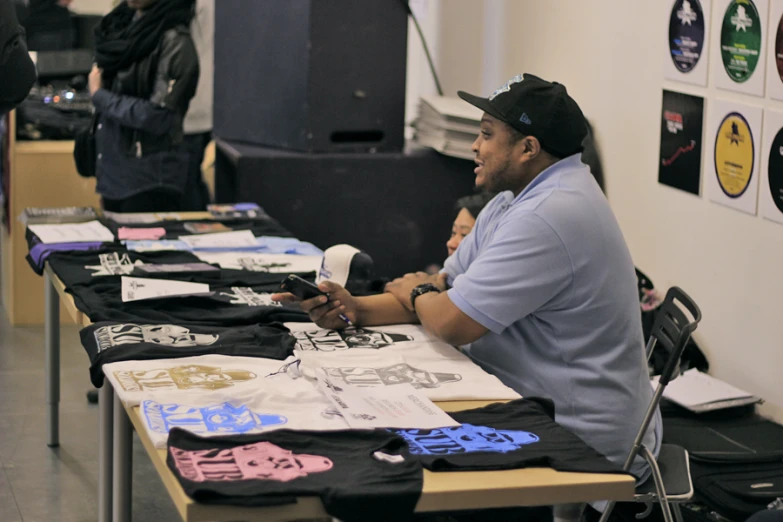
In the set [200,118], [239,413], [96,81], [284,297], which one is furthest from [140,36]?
[239,413]

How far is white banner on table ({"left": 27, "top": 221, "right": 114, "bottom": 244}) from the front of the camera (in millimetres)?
3430

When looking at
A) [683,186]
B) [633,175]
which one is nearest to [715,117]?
[683,186]

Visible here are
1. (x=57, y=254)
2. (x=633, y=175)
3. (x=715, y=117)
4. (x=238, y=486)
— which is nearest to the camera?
(x=238, y=486)

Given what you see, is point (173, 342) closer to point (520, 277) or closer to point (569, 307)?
point (520, 277)

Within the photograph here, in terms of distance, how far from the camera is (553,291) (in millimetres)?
2369

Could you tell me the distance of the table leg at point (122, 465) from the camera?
7.47 ft

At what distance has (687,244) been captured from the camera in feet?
12.5

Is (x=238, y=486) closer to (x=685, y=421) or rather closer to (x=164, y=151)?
(x=685, y=421)

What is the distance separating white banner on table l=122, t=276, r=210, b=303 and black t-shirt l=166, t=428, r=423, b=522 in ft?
3.27

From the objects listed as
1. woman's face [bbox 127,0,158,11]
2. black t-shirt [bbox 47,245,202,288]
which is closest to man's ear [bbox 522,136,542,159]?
black t-shirt [bbox 47,245,202,288]

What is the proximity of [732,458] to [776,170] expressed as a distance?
926mm

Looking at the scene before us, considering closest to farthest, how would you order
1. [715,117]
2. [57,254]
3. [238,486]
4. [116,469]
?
[238,486] < [116,469] < [57,254] < [715,117]

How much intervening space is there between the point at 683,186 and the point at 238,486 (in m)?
2.57

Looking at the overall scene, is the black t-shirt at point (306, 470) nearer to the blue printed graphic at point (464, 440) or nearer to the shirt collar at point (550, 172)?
the blue printed graphic at point (464, 440)
